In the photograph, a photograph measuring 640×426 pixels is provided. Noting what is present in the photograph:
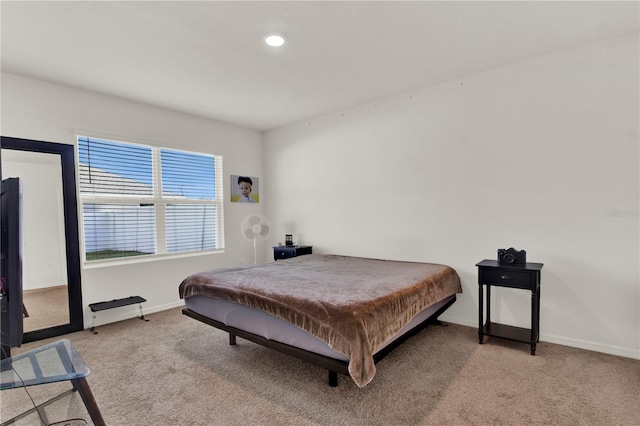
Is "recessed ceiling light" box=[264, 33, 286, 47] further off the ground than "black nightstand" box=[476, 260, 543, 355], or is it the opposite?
"recessed ceiling light" box=[264, 33, 286, 47]

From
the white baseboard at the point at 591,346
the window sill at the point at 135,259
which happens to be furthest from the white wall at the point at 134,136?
the white baseboard at the point at 591,346

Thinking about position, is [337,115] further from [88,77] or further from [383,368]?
[383,368]

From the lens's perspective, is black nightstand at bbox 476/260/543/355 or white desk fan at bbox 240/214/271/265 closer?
black nightstand at bbox 476/260/543/355

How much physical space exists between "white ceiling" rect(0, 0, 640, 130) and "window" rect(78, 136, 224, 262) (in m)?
0.77

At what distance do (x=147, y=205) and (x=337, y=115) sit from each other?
2.74 meters

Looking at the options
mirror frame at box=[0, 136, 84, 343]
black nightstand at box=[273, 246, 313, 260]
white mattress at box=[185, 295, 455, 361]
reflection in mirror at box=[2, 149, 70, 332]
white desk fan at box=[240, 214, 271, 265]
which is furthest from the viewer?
white desk fan at box=[240, 214, 271, 265]

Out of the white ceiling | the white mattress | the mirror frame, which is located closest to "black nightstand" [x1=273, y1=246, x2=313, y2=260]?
the white mattress

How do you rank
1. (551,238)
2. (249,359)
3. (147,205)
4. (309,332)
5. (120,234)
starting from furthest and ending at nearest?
(147,205), (120,234), (551,238), (249,359), (309,332)

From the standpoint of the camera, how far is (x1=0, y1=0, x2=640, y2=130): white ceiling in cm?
219

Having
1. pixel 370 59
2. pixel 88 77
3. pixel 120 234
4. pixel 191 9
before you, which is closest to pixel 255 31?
pixel 191 9

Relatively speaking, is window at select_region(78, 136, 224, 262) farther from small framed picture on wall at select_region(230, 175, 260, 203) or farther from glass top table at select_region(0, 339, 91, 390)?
glass top table at select_region(0, 339, 91, 390)

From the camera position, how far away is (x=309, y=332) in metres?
2.04

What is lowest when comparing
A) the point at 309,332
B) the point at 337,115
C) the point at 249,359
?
the point at 249,359

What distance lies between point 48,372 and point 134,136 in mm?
2992
